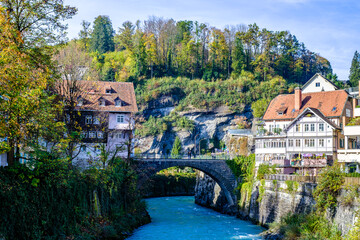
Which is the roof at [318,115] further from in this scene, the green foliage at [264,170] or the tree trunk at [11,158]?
the tree trunk at [11,158]

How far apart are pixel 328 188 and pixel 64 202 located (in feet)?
55.5

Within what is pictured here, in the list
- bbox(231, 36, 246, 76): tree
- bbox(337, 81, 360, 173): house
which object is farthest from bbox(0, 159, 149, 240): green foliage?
bbox(231, 36, 246, 76): tree

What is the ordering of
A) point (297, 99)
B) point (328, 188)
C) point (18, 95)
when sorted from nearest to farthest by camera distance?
point (18, 95), point (328, 188), point (297, 99)

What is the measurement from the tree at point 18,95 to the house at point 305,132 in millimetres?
27281

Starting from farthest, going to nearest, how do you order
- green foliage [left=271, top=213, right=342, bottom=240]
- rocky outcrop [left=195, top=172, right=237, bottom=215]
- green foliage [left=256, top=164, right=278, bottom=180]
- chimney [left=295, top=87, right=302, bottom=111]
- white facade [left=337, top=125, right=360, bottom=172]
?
1. rocky outcrop [left=195, top=172, right=237, bottom=215]
2. chimney [left=295, top=87, right=302, bottom=111]
3. green foliage [left=256, top=164, right=278, bottom=180]
4. white facade [left=337, top=125, right=360, bottom=172]
5. green foliage [left=271, top=213, right=342, bottom=240]

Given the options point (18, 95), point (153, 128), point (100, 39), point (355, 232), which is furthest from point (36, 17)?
point (100, 39)

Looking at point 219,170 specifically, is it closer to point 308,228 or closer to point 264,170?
point 264,170

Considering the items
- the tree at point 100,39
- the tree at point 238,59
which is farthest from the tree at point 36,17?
the tree at point 100,39

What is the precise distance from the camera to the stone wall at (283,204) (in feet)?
87.1

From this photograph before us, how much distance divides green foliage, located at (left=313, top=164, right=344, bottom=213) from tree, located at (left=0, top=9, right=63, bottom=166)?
1764cm

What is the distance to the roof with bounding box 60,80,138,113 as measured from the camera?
138ft

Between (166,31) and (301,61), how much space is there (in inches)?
1181

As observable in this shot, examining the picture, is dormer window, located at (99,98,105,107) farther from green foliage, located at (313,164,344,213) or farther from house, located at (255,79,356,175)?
green foliage, located at (313,164,344,213)

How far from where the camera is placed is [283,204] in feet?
119
